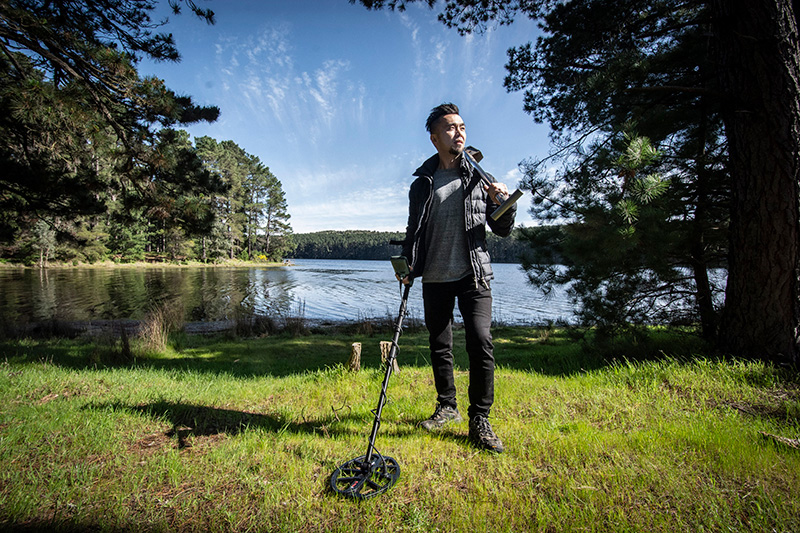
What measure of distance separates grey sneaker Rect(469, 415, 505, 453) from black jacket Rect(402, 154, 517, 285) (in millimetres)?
999

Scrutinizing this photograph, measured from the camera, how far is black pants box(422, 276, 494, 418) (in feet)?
7.95

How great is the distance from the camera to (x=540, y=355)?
5570mm

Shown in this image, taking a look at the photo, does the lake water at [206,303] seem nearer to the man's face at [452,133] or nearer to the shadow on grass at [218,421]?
the shadow on grass at [218,421]

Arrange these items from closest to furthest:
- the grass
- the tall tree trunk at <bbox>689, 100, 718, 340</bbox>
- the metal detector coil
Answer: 1. the grass
2. the metal detector coil
3. the tall tree trunk at <bbox>689, 100, 718, 340</bbox>

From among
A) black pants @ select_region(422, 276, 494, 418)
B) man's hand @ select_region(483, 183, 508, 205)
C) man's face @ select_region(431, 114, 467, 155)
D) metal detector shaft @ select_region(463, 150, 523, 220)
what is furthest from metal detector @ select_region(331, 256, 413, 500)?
man's face @ select_region(431, 114, 467, 155)

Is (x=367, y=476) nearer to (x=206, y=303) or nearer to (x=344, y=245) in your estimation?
(x=206, y=303)

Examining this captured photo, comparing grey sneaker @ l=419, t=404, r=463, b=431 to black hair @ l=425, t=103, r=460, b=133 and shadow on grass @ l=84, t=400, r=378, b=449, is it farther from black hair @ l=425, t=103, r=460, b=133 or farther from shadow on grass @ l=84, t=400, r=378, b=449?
black hair @ l=425, t=103, r=460, b=133

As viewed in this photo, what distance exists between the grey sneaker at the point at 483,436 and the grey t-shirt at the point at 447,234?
1037mm

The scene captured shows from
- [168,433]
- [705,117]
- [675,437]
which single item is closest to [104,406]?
[168,433]

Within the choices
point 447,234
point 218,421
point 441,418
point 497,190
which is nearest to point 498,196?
point 497,190

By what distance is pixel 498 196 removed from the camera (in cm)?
242

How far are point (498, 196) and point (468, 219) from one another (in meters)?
0.27

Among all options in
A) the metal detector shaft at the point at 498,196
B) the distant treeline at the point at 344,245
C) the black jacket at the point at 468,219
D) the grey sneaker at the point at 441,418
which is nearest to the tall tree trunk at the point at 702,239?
the black jacket at the point at 468,219

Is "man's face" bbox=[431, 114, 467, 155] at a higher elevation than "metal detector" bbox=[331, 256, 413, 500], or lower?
higher
